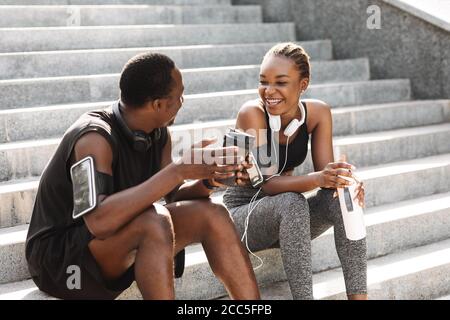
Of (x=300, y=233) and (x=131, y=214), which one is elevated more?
(x=131, y=214)

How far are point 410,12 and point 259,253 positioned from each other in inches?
129

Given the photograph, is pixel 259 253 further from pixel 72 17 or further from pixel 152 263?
pixel 72 17

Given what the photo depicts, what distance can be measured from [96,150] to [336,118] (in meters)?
2.86

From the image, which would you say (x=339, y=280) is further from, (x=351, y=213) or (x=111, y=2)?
(x=111, y=2)

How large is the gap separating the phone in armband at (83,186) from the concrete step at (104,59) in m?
2.43

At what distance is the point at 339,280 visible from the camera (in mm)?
3736

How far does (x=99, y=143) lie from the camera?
2.79 m

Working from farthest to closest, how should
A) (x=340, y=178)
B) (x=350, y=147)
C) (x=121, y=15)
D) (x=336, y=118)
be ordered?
(x=121, y=15), (x=336, y=118), (x=350, y=147), (x=340, y=178)

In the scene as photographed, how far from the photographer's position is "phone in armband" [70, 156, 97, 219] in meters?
2.70

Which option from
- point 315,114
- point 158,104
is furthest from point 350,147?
point 158,104

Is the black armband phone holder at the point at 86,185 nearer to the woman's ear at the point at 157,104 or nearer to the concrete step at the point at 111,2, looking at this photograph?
the woman's ear at the point at 157,104

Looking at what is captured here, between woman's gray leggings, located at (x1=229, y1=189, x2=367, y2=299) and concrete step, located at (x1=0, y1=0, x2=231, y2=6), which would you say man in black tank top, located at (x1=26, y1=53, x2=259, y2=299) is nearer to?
woman's gray leggings, located at (x1=229, y1=189, x2=367, y2=299)
